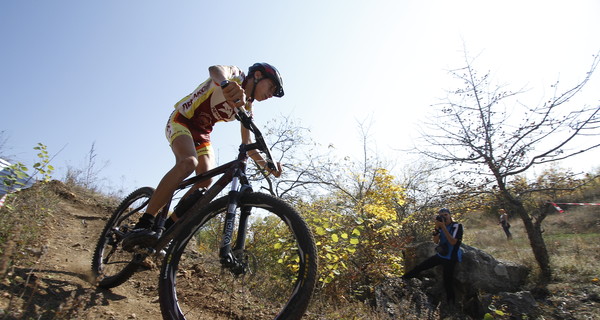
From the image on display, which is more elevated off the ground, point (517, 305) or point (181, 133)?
point (181, 133)

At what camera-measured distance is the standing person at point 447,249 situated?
656cm

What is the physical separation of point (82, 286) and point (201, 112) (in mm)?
2079

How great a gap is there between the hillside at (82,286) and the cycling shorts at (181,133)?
4.52 feet

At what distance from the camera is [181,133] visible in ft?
9.64

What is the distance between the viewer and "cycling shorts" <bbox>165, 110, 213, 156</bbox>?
2961 millimetres

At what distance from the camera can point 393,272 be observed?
24.5 ft

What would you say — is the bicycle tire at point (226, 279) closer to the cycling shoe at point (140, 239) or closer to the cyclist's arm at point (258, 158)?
the cycling shoe at point (140, 239)

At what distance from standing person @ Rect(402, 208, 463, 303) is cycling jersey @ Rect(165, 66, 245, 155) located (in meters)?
5.71

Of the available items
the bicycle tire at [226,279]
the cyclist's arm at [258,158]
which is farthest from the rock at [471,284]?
the cyclist's arm at [258,158]

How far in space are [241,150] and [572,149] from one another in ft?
24.4

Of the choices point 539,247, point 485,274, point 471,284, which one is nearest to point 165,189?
point 471,284

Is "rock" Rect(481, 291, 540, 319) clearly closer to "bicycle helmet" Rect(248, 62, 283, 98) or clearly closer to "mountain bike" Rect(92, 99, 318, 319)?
"mountain bike" Rect(92, 99, 318, 319)

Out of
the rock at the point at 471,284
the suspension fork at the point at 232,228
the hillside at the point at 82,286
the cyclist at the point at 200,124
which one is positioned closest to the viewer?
the suspension fork at the point at 232,228

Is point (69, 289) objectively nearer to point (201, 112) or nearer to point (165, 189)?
point (165, 189)
